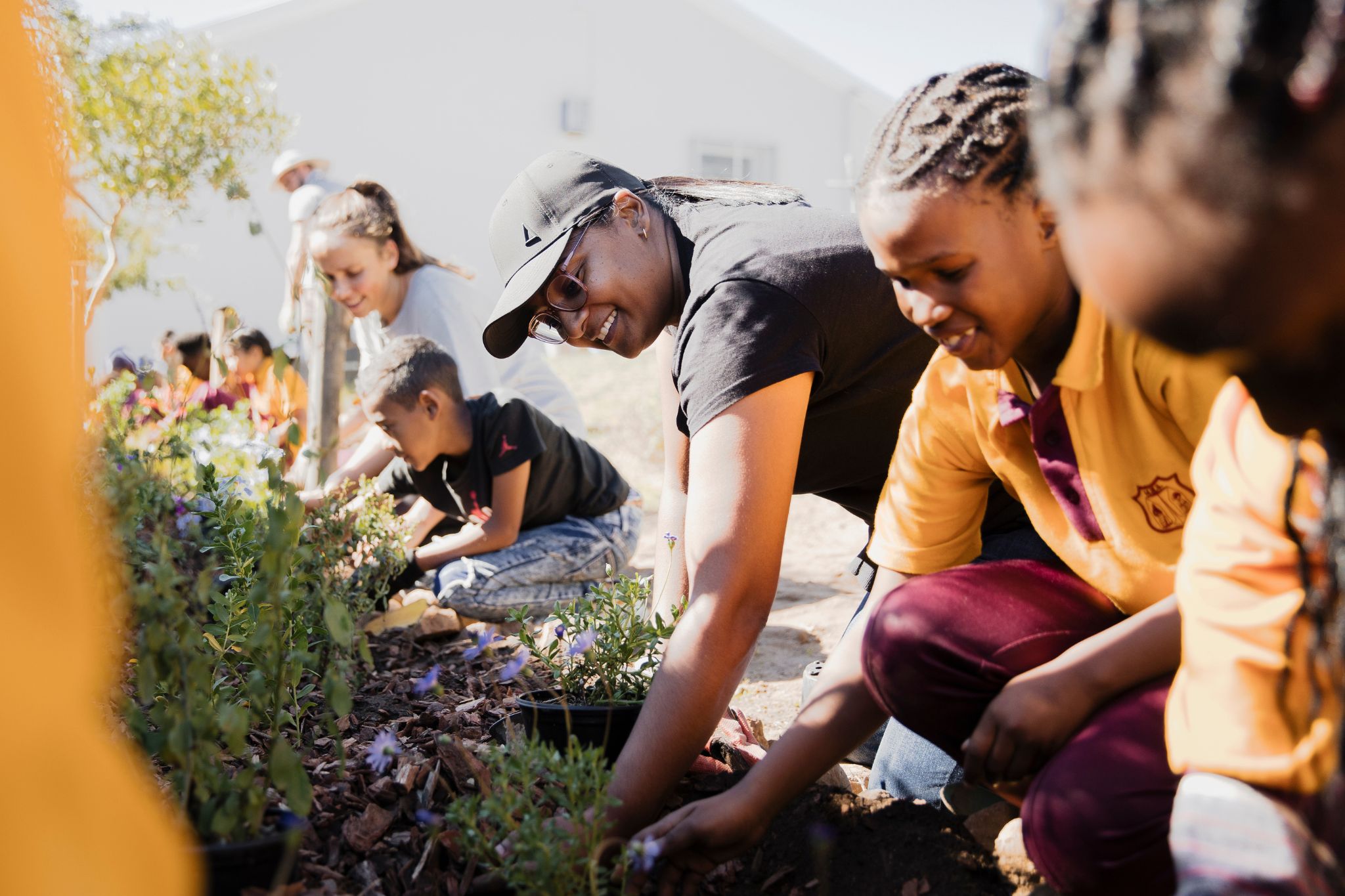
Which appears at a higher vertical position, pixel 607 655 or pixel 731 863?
pixel 607 655

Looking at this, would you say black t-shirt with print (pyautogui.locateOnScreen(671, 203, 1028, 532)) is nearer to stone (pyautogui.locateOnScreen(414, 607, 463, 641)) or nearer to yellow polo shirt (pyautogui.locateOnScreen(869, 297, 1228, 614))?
yellow polo shirt (pyautogui.locateOnScreen(869, 297, 1228, 614))

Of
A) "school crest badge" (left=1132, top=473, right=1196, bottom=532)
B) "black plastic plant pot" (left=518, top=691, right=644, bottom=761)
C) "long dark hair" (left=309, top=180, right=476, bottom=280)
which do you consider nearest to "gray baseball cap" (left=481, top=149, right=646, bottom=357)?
"black plastic plant pot" (left=518, top=691, right=644, bottom=761)

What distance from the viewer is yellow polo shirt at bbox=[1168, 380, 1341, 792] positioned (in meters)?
1.13

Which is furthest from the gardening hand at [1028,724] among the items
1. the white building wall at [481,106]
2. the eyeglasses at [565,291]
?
the white building wall at [481,106]

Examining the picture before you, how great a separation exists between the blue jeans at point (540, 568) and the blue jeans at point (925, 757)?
1.97m

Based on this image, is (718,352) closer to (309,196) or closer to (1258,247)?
(1258,247)

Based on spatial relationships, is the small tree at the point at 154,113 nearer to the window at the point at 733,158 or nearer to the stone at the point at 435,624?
the stone at the point at 435,624

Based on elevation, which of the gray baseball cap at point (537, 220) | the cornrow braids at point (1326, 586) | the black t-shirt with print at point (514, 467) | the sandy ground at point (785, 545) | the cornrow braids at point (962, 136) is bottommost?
the sandy ground at point (785, 545)

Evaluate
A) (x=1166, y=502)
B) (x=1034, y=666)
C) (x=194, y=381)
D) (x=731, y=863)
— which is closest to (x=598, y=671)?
(x=731, y=863)

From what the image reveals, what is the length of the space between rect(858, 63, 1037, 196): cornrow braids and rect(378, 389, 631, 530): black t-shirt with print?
2884 mm

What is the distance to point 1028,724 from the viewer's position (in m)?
1.60

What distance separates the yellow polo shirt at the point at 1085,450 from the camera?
65.9 inches

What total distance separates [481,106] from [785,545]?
415 inches

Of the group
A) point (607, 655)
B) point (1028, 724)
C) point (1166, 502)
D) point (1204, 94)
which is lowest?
point (607, 655)
